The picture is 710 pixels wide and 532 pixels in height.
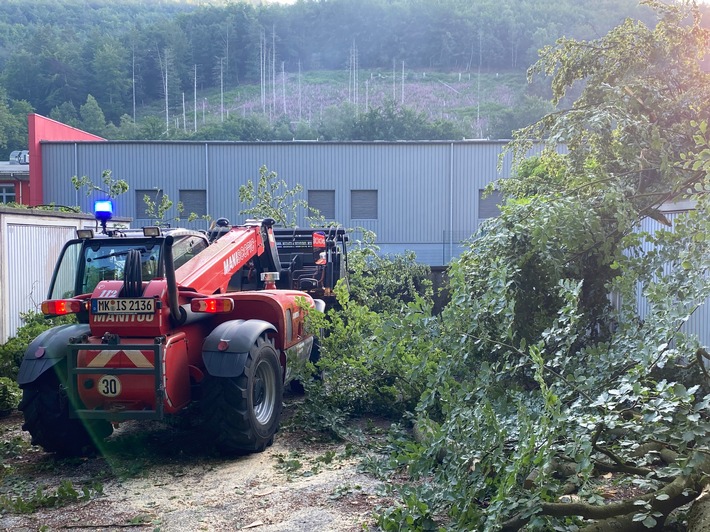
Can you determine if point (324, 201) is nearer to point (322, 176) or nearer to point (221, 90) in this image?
point (322, 176)

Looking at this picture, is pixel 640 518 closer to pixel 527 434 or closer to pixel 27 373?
pixel 527 434

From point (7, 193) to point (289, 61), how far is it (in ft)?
286

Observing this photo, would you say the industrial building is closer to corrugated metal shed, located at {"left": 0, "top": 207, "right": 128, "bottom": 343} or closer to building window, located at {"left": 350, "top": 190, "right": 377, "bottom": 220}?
building window, located at {"left": 350, "top": 190, "right": 377, "bottom": 220}

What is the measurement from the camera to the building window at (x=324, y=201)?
2872 centimetres

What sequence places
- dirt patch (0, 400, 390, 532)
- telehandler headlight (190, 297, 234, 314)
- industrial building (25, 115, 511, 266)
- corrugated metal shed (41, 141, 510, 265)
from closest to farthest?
dirt patch (0, 400, 390, 532)
telehandler headlight (190, 297, 234, 314)
industrial building (25, 115, 511, 266)
corrugated metal shed (41, 141, 510, 265)

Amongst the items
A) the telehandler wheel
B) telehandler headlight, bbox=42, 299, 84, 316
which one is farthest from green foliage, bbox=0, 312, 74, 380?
the telehandler wheel

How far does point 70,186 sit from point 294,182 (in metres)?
8.32

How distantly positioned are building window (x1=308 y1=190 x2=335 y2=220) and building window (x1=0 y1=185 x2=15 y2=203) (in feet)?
40.3

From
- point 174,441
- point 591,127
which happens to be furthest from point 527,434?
point 174,441

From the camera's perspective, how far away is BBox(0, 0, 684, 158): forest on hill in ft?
264

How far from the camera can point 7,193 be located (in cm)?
3042

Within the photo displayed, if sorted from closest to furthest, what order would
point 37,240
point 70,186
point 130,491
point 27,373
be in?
point 130,491 → point 27,373 → point 37,240 → point 70,186

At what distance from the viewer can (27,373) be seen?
6.70 meters

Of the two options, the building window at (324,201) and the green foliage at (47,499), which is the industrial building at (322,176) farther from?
the green foliage at (47,499)
